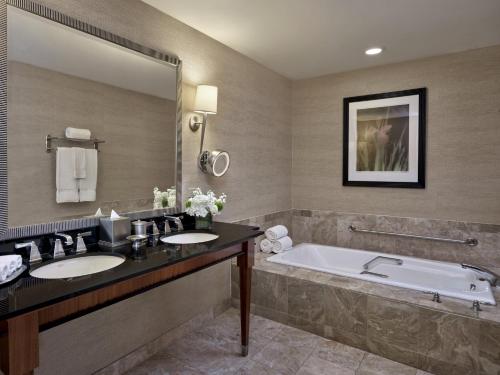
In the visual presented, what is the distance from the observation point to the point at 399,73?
3145mm

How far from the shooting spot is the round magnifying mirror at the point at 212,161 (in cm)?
249

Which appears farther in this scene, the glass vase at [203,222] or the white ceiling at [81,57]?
the glass vase at [203,222]

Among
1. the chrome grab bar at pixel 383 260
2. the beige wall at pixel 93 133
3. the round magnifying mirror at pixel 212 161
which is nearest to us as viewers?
the beige wall at pixel 93 133

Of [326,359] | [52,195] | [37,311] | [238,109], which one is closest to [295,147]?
[238,109]

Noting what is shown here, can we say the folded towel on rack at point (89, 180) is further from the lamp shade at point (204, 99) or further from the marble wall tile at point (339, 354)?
the marble wall tile at point (339, 354)

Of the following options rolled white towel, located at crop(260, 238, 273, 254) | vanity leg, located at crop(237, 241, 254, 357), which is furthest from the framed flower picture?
vanity leg, located at crop(237, 241, 254, 357)

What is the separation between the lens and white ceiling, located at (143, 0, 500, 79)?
207cm

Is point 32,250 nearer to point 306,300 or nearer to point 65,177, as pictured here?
point 65,177

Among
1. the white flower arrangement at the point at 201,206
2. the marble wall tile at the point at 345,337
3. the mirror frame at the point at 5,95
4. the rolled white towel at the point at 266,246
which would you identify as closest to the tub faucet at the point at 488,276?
the marble wall tile at the point at 345,337

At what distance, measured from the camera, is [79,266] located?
59.4 inches

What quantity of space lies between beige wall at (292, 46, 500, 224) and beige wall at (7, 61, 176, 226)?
1952mm

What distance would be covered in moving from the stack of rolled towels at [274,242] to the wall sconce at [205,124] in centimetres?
91

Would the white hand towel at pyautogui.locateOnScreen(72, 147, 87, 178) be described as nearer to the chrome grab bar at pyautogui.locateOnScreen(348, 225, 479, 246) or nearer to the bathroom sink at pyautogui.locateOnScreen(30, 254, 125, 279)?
the bathroom sink at pyautogui.locateOnScreen(30, 254, 125, 279)

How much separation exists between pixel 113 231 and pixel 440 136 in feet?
9.50
